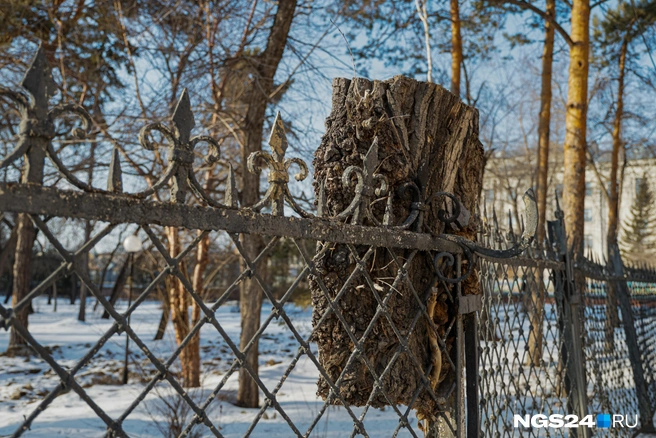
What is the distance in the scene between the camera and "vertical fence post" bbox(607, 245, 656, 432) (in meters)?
5.29

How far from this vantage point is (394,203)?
2055 millimetres

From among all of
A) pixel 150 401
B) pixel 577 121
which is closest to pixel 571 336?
pixel 577 121

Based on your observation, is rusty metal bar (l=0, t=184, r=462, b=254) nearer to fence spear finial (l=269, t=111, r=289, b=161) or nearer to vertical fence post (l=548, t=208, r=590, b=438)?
fence spear finial (l=269, t=111, r=289, b=161)

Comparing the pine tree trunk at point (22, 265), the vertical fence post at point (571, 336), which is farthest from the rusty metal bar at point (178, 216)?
the pine tree trunk at point (22, 265)

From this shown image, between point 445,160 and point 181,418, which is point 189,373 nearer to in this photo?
point 181,418

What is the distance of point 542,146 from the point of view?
11.1 meters

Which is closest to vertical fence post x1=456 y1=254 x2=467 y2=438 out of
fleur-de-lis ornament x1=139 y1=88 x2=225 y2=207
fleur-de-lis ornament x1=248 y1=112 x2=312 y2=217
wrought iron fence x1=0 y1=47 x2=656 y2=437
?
wrought iron fence x1=0 y1=47 x2=656 y2=437

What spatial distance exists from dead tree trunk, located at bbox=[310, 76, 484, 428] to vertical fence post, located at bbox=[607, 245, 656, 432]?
3846 mm

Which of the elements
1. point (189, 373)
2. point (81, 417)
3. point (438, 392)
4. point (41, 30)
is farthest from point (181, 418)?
point (41, 30)

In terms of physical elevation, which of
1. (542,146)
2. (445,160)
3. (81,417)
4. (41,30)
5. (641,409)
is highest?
(41,30)

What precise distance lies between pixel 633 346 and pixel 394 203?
4.43m

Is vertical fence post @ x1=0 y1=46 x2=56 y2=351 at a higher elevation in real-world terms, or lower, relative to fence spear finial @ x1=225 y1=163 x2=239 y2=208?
higher

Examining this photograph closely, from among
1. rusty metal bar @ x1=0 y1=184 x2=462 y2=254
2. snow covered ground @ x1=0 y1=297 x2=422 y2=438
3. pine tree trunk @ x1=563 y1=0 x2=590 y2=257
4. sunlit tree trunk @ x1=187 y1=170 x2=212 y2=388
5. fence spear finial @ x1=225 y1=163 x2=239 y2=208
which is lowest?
snow covered ground @ x1=0 y1=297 x2=422 y2=438

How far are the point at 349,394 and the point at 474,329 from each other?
61cm
